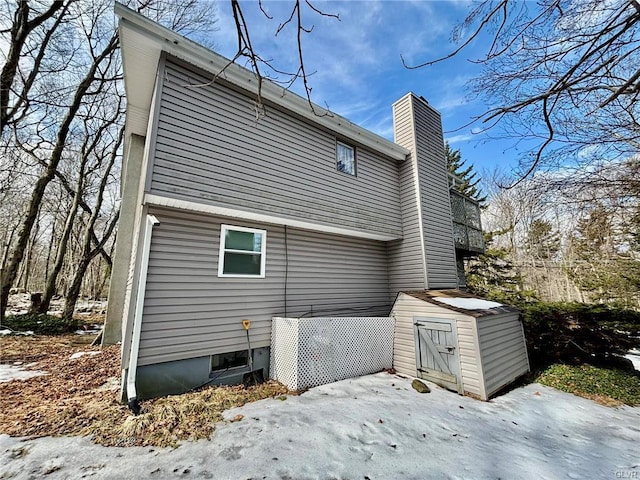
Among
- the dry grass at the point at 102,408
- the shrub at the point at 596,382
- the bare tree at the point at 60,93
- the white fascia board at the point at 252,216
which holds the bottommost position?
the shrub at the point at 596,382

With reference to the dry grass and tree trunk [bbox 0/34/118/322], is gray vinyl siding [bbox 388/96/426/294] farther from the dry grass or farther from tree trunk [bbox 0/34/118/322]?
tree trunk [bbox 0/34/118/322]

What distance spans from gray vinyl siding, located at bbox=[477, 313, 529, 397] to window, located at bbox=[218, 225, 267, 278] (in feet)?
16.0

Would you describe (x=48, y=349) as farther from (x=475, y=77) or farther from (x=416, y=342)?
(x=475, y=77)

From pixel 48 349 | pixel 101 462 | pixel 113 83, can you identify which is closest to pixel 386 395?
pixel 101 462

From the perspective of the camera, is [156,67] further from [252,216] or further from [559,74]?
[559,74]

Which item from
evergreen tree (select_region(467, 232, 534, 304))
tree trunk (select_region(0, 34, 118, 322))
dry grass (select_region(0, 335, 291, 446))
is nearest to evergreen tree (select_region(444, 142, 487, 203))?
evergreen tree (select_region(467, 232, 534, 304))

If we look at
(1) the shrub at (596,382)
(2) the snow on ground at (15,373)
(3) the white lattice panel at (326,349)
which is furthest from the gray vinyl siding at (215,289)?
(1) the shrub at (596,382)

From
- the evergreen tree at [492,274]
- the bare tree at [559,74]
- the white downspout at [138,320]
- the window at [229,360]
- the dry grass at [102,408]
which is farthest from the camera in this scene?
the evergreen tree at [492,274]

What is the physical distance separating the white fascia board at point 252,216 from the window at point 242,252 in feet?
1.09

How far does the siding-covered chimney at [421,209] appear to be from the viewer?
8062 millimetres

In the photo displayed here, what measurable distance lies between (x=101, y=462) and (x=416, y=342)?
5898 millimetres

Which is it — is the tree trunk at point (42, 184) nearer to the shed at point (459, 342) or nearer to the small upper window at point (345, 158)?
the small upper window at point (345, 158)

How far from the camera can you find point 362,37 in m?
4.32

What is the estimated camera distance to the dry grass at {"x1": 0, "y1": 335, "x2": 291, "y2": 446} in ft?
11.6
